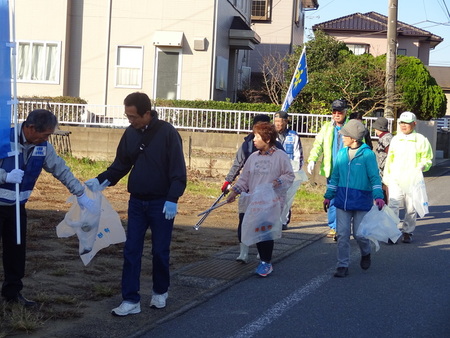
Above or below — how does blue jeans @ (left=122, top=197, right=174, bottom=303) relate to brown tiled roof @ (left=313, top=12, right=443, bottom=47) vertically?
below

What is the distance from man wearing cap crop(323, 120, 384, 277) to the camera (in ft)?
26.2

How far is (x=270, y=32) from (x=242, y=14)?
31.2ft

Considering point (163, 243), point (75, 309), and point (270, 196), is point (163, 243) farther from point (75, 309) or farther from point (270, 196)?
point (270, 196)

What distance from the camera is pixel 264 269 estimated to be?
7852 mm

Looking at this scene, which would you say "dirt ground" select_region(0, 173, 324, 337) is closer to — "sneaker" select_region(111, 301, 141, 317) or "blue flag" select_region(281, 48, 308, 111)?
"sneaker" select_region(111, 301, 141, 317)

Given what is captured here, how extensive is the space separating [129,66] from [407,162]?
Result: 14.2 metres

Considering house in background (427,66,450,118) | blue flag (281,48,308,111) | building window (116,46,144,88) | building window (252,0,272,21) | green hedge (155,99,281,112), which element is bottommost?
green hedge (155,99,281,112)

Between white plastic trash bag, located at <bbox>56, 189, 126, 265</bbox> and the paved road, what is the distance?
97cm

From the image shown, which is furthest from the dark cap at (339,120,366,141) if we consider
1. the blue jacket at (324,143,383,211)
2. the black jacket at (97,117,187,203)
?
the black jacket at (97,117,187,203)

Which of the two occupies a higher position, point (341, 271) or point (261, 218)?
point (261, 218)

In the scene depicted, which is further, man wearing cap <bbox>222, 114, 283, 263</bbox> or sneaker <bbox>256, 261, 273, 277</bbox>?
man wearing cap <bbox>222, 114, 283, 263</bbox>

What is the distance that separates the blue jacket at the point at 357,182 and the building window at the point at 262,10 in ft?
96.9

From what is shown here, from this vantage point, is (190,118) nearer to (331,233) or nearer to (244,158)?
(331,233)

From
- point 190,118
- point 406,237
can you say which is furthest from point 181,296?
point 190,118
